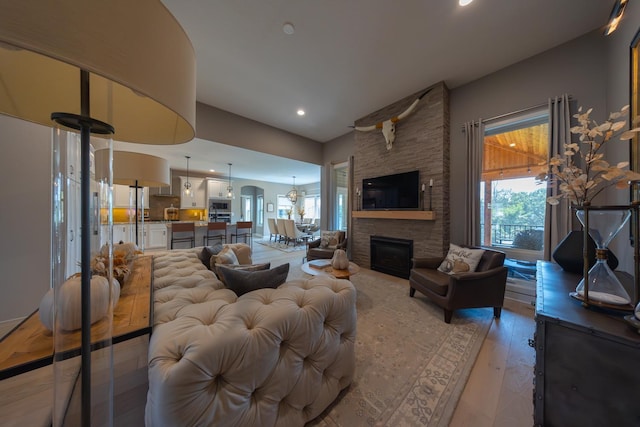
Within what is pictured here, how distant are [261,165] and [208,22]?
400 centimetres

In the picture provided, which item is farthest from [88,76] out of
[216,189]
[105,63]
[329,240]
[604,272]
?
[216,189]

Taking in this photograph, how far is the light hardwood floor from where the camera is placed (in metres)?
1.23

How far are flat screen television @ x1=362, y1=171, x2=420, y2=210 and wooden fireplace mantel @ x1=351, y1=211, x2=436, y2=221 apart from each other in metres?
0.11

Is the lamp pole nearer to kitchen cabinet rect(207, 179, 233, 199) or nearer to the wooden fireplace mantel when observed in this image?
the wooden fireplace mantel

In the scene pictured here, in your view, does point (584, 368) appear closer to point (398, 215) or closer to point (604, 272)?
point (604, 272)

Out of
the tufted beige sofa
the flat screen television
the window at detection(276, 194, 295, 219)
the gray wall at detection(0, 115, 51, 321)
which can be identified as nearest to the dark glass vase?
the tufted beige sofa

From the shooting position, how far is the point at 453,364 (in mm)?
1665

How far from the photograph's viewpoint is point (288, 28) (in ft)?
7.55

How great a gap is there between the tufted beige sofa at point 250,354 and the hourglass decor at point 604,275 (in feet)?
3.67

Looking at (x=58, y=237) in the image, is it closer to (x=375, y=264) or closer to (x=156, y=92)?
(x=156, y=92)

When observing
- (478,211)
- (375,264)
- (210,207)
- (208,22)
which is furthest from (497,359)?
(210,207)

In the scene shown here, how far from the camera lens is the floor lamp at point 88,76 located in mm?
304

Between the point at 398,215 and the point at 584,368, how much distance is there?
304 centimetres

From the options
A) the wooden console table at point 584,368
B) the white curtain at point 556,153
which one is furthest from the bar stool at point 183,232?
the white curtain at point 556,153
